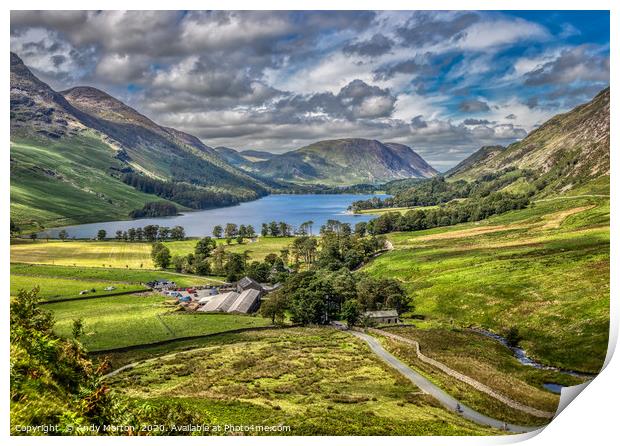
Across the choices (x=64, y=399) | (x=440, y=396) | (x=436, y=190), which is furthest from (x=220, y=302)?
(x=436, y=190)

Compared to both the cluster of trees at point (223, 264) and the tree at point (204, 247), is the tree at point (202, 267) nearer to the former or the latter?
the cluster of trees at point (223, 264)

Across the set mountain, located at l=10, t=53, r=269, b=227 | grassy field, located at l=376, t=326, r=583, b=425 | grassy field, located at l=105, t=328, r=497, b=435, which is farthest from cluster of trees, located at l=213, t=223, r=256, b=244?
grassy field, located at l=376, t=326, r=583, b=425

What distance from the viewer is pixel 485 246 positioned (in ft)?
54.2

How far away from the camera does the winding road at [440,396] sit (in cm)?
867

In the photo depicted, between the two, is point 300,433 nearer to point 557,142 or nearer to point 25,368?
point 25,368

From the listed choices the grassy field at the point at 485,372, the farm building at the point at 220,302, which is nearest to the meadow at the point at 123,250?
the farm building at the point at 220,302

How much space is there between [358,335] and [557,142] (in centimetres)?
1525

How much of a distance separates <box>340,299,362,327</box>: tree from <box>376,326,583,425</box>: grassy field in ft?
4.10

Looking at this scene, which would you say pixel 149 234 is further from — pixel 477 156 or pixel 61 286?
pixel 477 156

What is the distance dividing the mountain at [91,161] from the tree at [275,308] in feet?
23.0

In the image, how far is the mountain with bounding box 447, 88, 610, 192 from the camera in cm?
1219

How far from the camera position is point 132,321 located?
10.7m

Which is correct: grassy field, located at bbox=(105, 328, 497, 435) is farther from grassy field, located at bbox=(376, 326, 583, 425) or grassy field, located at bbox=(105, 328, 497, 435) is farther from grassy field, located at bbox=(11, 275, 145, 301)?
grassy field, located at bbox=(11, 275, 145, 301)
